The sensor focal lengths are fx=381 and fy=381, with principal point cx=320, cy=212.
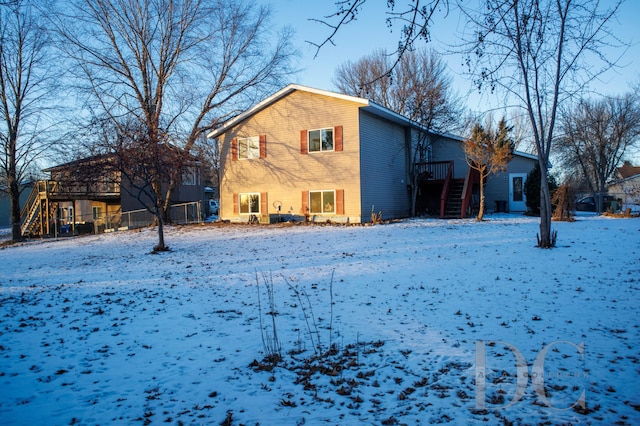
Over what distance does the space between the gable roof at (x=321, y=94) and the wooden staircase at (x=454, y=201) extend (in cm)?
380

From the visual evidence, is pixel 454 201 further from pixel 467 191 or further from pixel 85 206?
pixel 85 206

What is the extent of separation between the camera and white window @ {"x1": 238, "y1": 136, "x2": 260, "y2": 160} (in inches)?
833

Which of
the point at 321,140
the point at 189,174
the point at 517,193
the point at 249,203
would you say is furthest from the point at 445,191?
the point at 189,174

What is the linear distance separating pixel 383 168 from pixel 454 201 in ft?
14.2

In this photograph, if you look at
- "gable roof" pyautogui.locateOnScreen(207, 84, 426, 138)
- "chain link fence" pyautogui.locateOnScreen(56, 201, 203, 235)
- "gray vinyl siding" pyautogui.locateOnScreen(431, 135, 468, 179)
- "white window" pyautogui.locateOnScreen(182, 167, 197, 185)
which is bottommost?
"chain link fence" pyautogui.locateOnScreen(56, 201, 203, 235)

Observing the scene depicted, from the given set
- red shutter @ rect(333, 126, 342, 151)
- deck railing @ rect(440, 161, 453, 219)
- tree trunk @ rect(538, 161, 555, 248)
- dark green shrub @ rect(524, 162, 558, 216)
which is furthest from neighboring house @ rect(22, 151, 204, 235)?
dark green shrub @ rect(524, 162, 558, 216)

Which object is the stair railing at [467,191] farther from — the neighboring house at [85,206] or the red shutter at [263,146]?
the neighboring house at [85,206]

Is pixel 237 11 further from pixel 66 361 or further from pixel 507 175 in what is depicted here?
pixel 66 361

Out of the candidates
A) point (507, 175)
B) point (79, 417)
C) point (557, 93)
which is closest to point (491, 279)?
point (557, 93)

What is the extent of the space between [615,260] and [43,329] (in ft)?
37.7

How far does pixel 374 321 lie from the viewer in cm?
569

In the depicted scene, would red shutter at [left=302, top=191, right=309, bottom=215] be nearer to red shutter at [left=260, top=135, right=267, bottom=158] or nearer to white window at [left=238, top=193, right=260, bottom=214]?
white window at [left=238, top=193, right=260, bottom=214]

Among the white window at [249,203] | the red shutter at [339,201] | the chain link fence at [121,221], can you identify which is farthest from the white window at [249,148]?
the chain link fence at [121,221]

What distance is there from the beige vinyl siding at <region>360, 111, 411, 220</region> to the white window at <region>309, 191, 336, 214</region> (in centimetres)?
160
